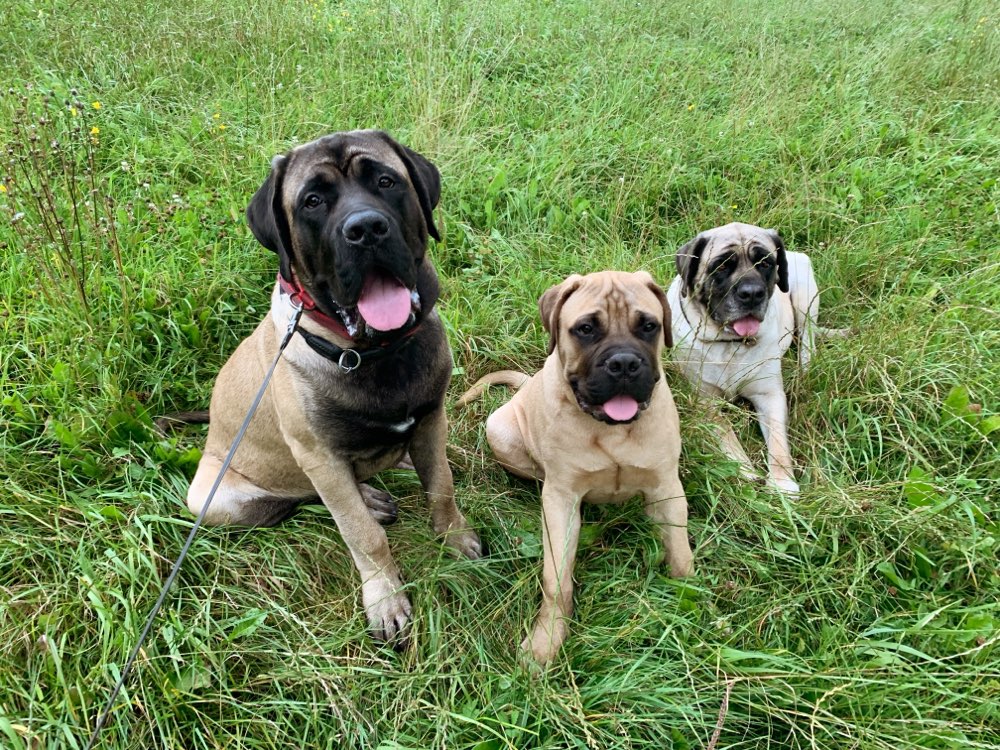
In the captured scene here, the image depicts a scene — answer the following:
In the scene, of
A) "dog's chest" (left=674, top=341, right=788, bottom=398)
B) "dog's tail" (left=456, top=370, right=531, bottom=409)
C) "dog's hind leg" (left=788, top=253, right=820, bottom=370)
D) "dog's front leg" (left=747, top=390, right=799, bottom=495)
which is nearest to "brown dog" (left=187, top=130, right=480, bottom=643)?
"dog's tail" (left=456, top=370, right=531, bottom=409)

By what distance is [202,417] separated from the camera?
331 centimetres

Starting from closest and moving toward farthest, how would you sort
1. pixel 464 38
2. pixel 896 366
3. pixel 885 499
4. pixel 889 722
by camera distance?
pixel 889 722
pixel 885 499
pixel 896 366
pixel 464 38

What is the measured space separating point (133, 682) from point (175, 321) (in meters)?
1.98

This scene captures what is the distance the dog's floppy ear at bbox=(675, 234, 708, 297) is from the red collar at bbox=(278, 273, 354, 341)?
2.14m

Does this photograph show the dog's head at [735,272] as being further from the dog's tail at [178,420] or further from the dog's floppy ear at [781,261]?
the dog's tail at [178,420]

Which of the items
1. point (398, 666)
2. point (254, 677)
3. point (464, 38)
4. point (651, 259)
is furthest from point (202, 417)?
point (464, 38)

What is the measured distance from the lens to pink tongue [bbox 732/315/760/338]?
11.7 feet

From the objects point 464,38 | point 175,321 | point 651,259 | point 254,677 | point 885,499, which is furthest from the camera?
point 464,38

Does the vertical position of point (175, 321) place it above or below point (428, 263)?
below

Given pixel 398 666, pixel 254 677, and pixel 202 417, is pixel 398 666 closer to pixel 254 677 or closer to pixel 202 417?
pixel 254 677

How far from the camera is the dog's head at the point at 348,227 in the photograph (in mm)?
2129

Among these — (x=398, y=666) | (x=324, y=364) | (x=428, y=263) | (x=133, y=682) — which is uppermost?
(x=428, y=263)

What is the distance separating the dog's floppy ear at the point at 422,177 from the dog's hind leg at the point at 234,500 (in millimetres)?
1402

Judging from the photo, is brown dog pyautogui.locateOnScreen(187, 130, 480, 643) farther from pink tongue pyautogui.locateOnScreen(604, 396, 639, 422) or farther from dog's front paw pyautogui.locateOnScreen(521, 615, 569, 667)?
pink tongue pyautogui.locateOnScreen(604, 396, 639, 422)
